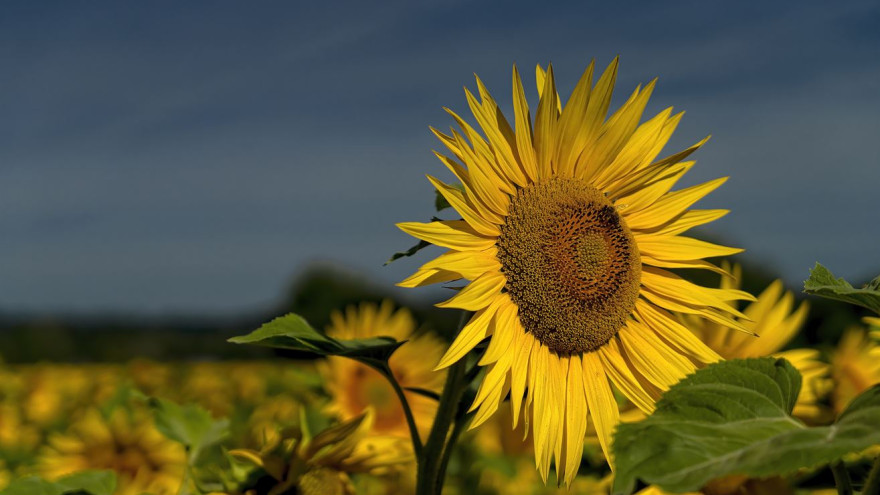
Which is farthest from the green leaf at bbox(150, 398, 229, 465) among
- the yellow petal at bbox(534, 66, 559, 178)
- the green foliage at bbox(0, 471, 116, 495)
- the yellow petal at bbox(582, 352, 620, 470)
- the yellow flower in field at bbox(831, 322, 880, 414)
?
the yellow flower in field at bbox(831, 322, 880, 414)

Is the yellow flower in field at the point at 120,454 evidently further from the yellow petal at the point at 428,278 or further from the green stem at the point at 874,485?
the green stem at the point at 874,485

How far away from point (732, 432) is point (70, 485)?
1.49 m

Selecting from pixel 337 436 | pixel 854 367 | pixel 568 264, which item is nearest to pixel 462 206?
pixel 568 264

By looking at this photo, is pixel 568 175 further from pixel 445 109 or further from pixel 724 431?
pixel 724 431

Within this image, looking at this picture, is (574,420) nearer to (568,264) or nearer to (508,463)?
(568,264)

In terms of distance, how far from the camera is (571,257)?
1.80 metres

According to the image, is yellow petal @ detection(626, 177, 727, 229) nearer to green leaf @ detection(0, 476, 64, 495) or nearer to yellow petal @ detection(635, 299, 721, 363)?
yellow petal @ detection(635, 299, 721, 363)

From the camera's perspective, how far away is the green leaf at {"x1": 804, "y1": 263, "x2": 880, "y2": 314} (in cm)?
121

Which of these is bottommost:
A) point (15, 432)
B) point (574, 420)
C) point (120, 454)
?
point (15, 432)

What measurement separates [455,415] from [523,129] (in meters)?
0.66

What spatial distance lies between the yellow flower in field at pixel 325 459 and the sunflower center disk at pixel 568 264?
1.83 feet

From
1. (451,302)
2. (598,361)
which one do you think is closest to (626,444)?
(451,302)

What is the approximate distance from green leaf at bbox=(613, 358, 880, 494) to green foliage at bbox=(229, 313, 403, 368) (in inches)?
27.1

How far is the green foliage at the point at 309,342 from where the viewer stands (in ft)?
5.17
